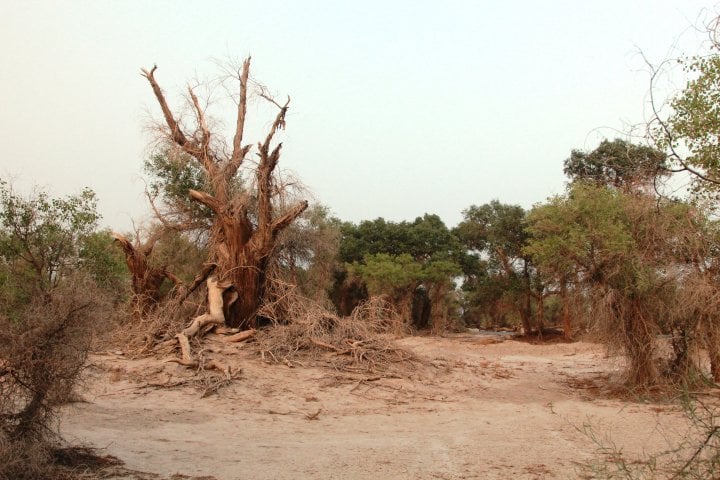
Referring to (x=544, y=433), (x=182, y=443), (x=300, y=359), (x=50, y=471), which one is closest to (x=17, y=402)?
(x=50, y=471)

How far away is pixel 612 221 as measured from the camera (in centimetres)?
1257

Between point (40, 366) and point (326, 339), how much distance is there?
10522mm

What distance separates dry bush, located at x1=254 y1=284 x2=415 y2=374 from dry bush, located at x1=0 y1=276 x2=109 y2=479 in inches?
342

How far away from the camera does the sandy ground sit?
276 inches

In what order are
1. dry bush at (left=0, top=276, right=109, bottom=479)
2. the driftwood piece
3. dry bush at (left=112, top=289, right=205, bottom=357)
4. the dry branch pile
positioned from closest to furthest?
dry bush at (left=0, top=276, right=109, bottom=479)
the dry branch pile
dry bush at (left=112, top=289, right=205, bottom=357)
the driftwood piece

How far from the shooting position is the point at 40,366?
5363 mm

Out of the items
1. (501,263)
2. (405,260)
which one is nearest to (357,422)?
(405,260)

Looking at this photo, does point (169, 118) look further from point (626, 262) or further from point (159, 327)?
point (626, 262)

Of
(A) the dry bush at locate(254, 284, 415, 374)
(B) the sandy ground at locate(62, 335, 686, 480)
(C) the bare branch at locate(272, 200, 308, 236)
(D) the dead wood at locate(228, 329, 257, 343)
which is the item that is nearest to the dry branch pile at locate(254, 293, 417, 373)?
(A) the dry bush at locate(254, 284, 415, 374)

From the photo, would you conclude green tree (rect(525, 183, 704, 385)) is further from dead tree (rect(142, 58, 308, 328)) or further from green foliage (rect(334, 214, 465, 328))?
green foliage (rect(334, 214, 465, 328))

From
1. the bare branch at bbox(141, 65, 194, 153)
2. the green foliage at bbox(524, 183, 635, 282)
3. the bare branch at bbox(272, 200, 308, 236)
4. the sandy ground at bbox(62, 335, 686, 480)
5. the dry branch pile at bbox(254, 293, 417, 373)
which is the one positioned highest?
the bare branch at bbox(141, 65, 194, 153)

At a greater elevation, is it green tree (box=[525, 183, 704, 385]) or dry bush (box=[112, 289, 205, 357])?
green tree (box=[525, 183, 704, 385])

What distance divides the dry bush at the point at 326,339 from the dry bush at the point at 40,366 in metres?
8.69

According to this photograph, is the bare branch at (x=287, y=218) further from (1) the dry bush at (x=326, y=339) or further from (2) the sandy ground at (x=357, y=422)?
(2) the sandy ground at (x=357, y=422)
